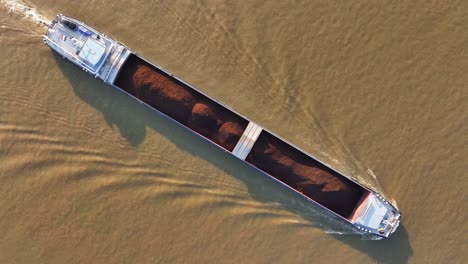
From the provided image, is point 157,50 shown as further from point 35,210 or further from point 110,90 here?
point 35,210

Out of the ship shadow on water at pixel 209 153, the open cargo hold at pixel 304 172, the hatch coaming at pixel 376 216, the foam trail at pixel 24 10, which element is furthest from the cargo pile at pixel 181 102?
the hatch coaming at pixel 376 216

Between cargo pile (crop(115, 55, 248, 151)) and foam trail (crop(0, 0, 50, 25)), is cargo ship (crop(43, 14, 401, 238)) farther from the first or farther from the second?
foam trail (crop(0, 0, 50, 25))

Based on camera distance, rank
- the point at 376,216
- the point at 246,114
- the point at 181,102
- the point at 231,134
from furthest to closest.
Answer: the point at 246,114 < the point at 181,102 < the point at 231,134 < the point at 376,216

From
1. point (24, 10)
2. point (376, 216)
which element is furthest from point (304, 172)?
point (24, 10)

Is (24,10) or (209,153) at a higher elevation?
(24,10)

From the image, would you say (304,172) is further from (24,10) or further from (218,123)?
(24,10)
